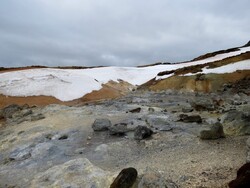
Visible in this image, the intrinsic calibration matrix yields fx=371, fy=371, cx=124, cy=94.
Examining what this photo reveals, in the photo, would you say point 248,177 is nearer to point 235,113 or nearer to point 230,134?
point 230,134

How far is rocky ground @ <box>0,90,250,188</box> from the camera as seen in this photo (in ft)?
28.2

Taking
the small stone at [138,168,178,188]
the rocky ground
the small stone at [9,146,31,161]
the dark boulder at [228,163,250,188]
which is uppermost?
the dark boulder at [228,163,250,188]

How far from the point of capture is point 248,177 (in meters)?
6.77

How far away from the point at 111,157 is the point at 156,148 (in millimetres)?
1362

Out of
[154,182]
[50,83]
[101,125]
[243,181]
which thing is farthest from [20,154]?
[50,83]

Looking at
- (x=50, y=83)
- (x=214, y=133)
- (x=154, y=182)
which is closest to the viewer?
(x=154, y=182)

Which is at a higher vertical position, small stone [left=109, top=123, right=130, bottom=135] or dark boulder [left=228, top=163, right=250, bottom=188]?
dark boulder [left=228, top=163, right=250, bottom=188]

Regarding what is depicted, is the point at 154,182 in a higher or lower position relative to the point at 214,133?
lower

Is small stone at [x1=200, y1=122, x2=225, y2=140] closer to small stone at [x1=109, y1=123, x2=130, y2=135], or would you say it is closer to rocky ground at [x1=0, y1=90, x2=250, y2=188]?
rocky ground at [x1=0, y1=90, x2=250, y2=188]

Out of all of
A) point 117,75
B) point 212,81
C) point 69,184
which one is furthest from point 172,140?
point 117,75

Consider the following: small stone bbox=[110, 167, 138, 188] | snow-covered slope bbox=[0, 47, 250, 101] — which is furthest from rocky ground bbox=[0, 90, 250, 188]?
snow-covered slope bbox=[0, 47, 250, 101]

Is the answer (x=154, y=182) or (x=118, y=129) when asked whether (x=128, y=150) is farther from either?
(x=154, y=182)

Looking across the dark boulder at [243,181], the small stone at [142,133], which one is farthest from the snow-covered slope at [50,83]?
the dark boulder at [243,181]

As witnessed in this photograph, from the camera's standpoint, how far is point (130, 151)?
11.1m
